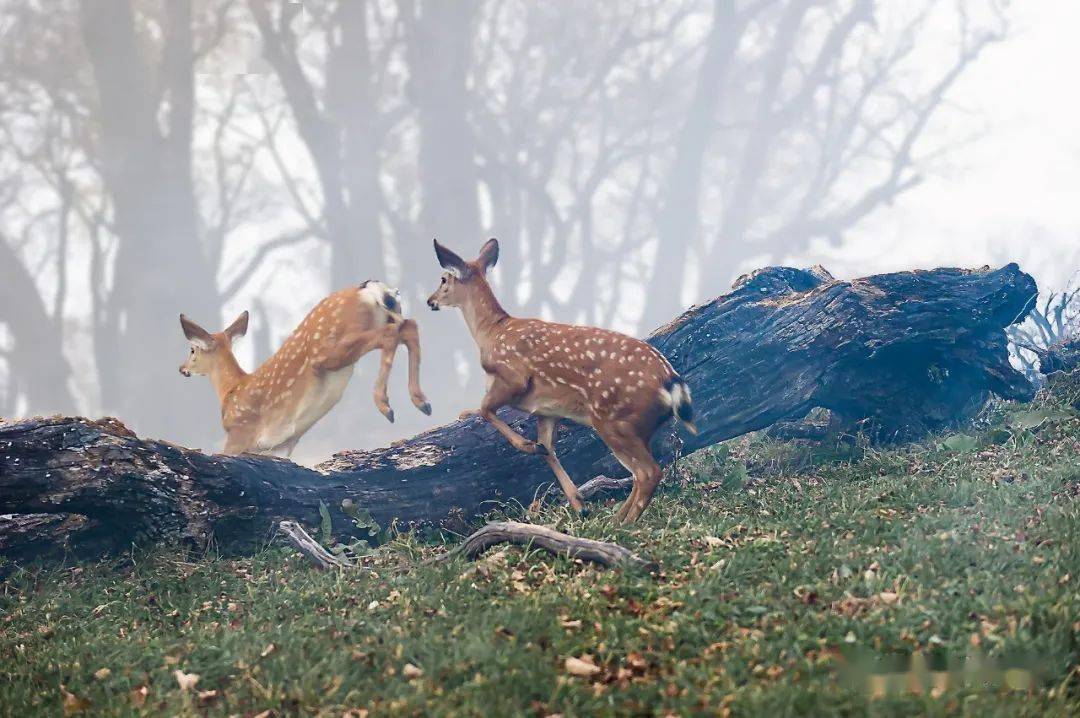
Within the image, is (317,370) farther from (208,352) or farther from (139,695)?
(139,695)

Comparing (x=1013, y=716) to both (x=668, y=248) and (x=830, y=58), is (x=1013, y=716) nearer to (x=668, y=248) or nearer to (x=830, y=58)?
(x=668, y=248)

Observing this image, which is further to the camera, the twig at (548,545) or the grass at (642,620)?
the twig at (548,545)

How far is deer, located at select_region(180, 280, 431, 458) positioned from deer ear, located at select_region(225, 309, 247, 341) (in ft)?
1.29

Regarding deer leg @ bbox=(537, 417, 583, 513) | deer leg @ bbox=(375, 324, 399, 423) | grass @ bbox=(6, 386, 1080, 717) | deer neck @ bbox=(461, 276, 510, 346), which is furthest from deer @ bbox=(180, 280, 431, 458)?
grass @ bbox=(6, 386, 1080, 717)

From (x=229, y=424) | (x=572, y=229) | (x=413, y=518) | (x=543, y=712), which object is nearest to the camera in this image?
(x=543, y=712)

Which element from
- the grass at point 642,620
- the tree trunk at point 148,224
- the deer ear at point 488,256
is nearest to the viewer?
the grass at point 642,620

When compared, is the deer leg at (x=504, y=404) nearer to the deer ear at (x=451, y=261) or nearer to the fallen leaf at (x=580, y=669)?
the deer ear at (x=451, y=261)

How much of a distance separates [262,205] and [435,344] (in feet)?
25.1

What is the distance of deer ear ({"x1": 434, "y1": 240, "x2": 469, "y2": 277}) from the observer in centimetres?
696

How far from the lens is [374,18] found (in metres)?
30.1

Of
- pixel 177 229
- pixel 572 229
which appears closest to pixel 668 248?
pixel 572 229

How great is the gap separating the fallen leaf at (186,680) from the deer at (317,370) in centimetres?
284

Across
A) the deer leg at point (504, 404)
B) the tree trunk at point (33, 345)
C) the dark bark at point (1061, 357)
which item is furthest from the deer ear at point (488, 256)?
the tree trunk at point (33, 345)

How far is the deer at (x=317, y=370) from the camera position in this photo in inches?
276
